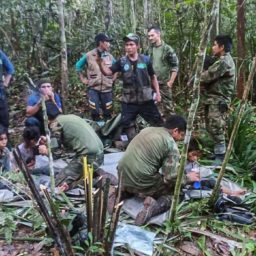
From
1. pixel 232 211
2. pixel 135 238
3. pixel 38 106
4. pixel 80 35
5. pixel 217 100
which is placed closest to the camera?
pixel 135 238

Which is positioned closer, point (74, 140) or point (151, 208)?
point (151, 208)

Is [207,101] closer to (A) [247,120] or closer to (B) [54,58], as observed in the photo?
(A) [247,120]

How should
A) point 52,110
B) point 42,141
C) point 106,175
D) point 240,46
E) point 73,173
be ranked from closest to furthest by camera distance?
point 73,173 < point 106,175 < point 52,110 < point 42,141 < point 240,46

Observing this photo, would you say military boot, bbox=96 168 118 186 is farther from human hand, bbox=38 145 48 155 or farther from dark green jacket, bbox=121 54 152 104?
dark green jacket, bbox=121 54 152 104

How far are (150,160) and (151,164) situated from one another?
5 cm

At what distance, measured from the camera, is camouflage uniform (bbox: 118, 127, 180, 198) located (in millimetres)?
4602

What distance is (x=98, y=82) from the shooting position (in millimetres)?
7406

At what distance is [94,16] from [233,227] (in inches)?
312

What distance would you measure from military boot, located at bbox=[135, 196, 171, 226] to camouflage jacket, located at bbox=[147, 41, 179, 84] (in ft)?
10.8

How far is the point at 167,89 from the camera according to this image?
7.72 metres

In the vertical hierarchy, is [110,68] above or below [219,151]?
above

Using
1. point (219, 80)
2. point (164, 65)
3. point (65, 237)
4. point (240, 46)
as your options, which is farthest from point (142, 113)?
point (65, 237)

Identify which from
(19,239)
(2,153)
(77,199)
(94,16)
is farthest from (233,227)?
(94,16)

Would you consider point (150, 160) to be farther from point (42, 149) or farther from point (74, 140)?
point (42, 149)
